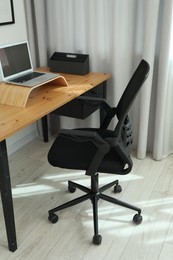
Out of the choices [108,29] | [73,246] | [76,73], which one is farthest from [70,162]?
[108,29]

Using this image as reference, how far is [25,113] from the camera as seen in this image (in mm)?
1801

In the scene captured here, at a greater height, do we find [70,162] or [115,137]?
[115,137]

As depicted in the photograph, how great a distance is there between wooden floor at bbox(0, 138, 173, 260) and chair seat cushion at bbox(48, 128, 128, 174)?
475 mm

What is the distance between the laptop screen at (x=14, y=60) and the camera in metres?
2.02

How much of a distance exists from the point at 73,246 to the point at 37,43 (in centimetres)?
185

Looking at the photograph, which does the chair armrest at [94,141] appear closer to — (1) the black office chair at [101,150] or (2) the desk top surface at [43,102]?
(1) the black office chair at [101,150]

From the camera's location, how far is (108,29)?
98.9 inches

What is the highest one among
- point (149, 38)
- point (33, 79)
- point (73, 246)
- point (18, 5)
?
point (18, 5)

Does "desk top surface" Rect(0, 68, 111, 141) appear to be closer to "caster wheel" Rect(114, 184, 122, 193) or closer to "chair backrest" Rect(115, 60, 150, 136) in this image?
"chair backrest" Rect(115, 60, 150, 136)

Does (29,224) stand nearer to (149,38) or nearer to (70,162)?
(70,162)

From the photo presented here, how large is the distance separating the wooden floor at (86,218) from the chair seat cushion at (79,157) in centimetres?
48

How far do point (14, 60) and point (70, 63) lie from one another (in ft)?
1.93

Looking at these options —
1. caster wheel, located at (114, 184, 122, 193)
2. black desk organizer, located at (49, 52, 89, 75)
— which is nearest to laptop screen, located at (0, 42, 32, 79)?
black desk organizer, located at (49, 52, 89, 75)

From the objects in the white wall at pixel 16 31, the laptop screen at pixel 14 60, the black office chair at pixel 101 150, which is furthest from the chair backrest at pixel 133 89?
the white wall at pixel 16 31
